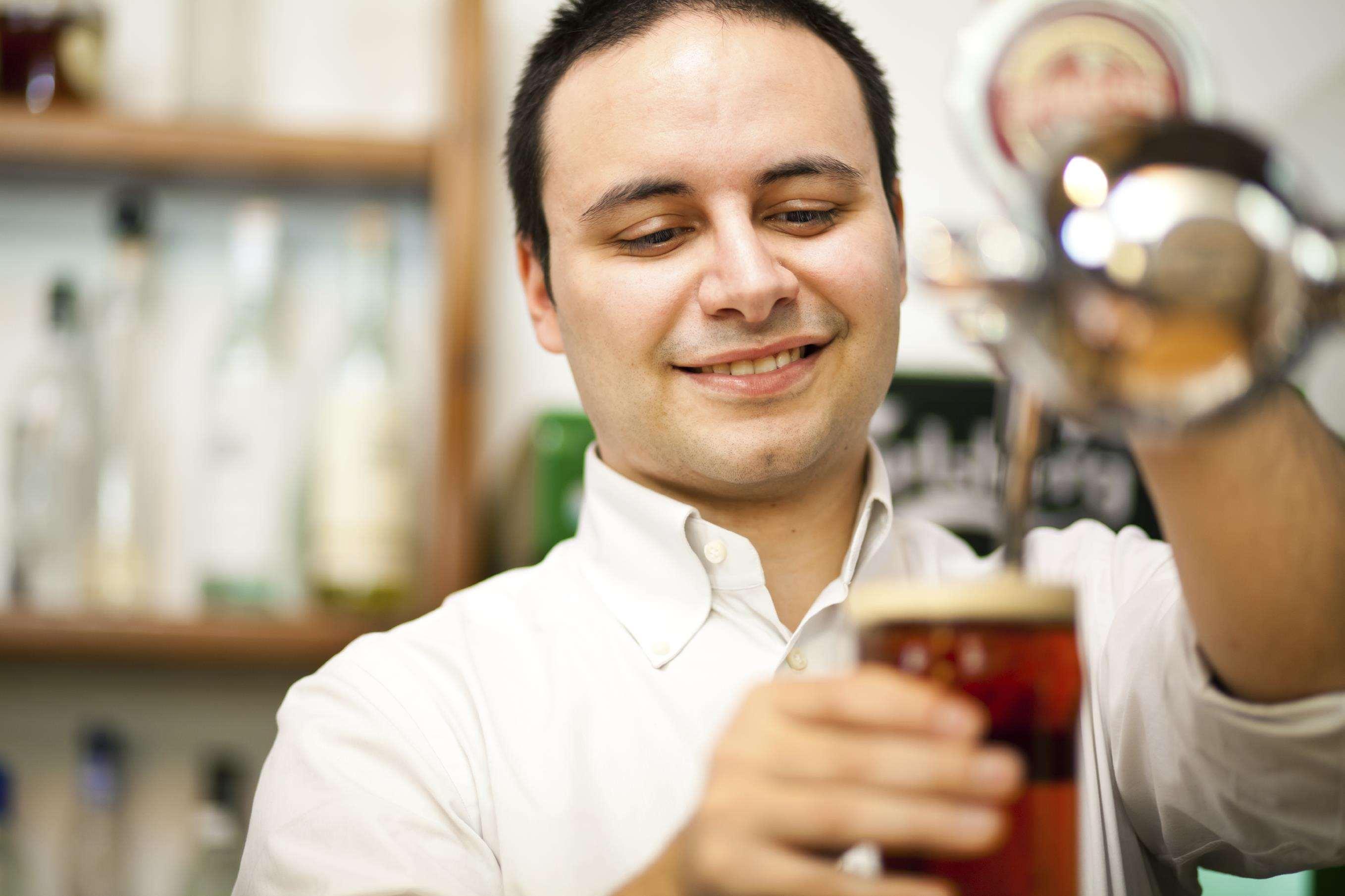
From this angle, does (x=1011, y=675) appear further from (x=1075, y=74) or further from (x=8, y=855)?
(x=8, y=855)

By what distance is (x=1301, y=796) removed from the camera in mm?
623

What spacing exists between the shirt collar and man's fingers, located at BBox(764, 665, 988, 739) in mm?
456

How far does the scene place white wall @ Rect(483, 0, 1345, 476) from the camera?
5.20ft

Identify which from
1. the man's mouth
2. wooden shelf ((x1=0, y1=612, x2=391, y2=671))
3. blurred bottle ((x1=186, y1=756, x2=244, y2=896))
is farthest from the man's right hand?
blurred bottle ((x1=186, y1=756, x2=244, y2=896))

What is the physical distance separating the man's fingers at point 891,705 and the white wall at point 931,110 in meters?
1.15

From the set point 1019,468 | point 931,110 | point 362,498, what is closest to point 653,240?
point 1019,468

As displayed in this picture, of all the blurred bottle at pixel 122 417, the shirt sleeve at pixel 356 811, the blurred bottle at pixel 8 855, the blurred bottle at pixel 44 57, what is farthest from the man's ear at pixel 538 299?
the blurred bottle at pixel 8 855

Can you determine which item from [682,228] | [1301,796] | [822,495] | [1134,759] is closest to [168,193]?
[682,228]

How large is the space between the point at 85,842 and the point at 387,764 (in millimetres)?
849

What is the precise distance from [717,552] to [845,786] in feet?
1.55

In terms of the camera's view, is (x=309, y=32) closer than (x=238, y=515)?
No

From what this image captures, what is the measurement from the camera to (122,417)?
141 centimetres

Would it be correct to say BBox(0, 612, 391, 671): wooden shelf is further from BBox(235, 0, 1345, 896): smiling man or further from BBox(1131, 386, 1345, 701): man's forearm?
BBox(1131, 386, 1345, 701): man's forearm

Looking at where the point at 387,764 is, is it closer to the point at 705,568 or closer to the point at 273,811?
the point at 273,811
